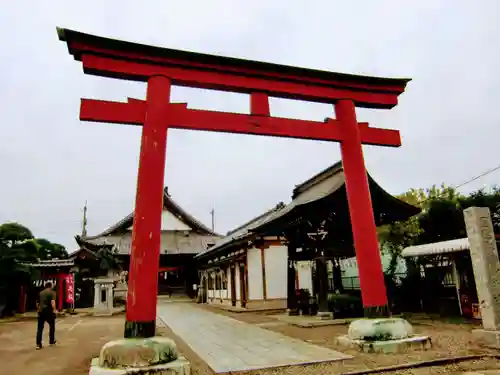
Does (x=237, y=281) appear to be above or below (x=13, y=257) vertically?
below

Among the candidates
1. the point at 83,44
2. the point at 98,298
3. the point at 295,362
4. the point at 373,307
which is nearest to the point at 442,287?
the point at 373,307

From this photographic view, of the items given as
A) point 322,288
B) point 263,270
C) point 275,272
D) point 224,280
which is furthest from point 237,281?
point 322,288

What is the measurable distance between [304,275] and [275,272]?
1660 millimetres

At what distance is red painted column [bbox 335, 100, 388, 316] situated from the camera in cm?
738

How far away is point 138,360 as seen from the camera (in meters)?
5.51

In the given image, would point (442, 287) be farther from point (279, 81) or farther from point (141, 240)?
point (141, 240)

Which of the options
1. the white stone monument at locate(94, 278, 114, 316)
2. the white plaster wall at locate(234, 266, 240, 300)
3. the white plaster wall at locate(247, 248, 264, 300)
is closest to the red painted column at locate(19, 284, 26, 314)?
the white stone monument at locate(94, 278, 114, 316)

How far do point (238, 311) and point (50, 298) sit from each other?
411 inches

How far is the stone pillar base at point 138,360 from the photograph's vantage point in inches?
213

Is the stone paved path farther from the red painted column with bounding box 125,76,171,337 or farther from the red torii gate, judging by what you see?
the red painted column with bounding box 125,76,171,337

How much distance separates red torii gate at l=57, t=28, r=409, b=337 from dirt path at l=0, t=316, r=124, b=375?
2.57m

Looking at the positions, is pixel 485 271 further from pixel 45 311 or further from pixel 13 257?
pixel 13 257

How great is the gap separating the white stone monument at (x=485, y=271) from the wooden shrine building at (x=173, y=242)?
28.1 metres

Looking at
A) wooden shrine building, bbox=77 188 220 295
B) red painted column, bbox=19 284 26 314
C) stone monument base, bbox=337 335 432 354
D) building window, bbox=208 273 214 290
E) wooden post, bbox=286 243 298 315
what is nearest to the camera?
stone monument base, bbox=337 335 432 354
